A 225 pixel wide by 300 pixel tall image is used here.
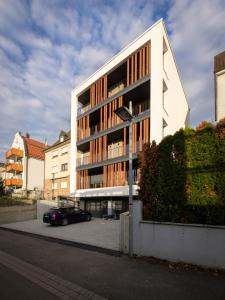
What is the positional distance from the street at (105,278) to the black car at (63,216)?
9.31 metres

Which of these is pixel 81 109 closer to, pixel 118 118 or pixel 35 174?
pixel 118 118

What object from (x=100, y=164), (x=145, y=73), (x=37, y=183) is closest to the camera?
(x=145, y=73)

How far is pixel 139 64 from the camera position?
72.0 feet

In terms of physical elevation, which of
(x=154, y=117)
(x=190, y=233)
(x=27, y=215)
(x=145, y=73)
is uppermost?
(x=145, y=73)

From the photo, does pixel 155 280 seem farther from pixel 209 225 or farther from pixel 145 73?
pixel 145 73

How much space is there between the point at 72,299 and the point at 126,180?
16.8 m

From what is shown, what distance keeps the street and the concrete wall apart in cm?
3319

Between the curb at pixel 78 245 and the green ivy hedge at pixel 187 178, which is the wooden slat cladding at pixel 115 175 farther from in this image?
the green ivy hedge at pixel 187 178

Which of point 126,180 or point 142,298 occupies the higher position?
point 126,180

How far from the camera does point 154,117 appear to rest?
65.5 ft

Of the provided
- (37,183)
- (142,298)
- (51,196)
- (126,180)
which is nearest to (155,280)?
(142,298)

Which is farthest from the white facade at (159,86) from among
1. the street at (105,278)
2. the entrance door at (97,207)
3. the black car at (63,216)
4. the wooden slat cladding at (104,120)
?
the street at (105,278)

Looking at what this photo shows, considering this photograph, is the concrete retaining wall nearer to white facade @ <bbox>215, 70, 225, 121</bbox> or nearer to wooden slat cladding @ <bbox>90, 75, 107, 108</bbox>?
white facade @ <bbox>215, 70, 225, 121</bbox>

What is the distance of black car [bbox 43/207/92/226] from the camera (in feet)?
61.1
